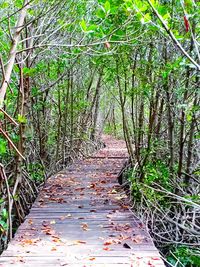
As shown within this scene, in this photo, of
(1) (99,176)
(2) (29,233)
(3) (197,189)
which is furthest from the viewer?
(1) (99,176)

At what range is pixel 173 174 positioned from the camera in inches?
225

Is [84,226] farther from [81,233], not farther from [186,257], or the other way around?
[186,257]

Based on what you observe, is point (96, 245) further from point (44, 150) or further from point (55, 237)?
point (44, 150)

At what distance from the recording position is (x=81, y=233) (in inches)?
146

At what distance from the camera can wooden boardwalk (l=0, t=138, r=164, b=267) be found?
2.99 m

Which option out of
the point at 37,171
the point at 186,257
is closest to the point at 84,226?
the point at 186,257

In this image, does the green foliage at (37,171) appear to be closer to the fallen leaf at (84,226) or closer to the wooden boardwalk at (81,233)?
the wooden boardwalk at (81,233)

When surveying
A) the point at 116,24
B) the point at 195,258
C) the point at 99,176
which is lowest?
the point at 195,258

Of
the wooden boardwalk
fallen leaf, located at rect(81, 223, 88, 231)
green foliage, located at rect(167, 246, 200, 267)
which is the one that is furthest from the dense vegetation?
fallen leaf, located at rect(81, 223, 88, 231)

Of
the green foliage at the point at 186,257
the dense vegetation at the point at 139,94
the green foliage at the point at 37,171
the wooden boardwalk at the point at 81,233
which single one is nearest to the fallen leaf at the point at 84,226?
the wooden boardwalk at the point at 81,233

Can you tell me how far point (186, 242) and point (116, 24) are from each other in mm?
2980

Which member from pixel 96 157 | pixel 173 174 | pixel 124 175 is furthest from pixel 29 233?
pixel 96 157

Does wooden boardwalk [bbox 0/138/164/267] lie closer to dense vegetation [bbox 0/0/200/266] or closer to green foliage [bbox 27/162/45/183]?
dense vegetation [bbox 0/0/200/266]

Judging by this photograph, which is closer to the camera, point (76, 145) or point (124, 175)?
point (124, 175)
